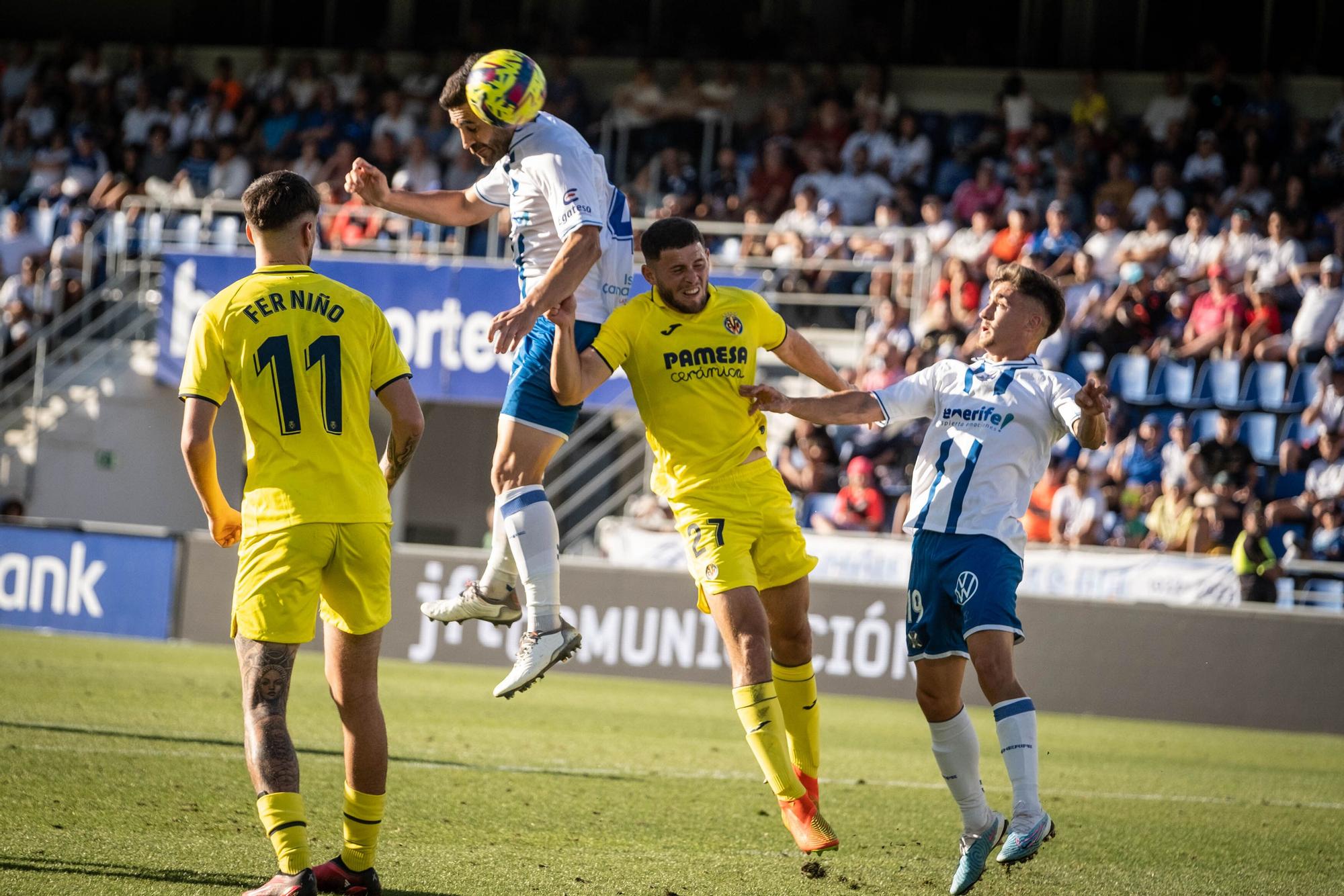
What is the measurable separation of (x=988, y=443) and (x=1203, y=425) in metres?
10.8

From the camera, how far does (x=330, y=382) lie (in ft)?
17.1

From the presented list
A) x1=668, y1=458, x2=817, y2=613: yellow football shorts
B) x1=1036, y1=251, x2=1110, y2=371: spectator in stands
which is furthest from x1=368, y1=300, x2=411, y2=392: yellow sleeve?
x1=1036, y1=251, x2=1110, y2=371: spectator in stands

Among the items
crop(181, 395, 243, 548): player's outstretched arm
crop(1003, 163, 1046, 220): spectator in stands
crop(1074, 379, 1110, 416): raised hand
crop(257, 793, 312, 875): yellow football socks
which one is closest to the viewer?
crop(257, 793, 312, 875): yellow football socks

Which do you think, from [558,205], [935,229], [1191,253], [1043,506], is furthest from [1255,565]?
[558,205]

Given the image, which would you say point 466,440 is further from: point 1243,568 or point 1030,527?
point 1243,568

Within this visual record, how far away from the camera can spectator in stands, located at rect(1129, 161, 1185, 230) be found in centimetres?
1792

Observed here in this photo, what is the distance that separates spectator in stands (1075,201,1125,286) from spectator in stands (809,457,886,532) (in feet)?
11.5

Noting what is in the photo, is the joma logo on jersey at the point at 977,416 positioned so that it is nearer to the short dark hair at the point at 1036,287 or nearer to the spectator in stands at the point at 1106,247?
the short dark hair at the point at 1036,287

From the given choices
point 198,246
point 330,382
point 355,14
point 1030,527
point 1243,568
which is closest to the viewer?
point 330,382

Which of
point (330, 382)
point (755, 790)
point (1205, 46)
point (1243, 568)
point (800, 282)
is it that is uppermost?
point (1205, 46)

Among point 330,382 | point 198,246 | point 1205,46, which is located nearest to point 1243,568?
→ point 1205,46

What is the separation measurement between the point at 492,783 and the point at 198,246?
44.4 feet

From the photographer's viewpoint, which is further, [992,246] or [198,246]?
[198,246]

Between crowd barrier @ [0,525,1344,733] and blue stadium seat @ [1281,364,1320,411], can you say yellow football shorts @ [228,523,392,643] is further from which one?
blue stadium seat @ [1281,364,1320,411]
